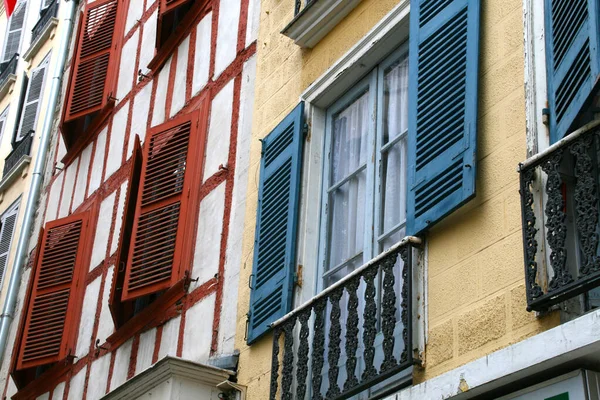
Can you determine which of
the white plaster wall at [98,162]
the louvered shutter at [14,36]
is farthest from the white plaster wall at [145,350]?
the louvered shutter at [14,36]

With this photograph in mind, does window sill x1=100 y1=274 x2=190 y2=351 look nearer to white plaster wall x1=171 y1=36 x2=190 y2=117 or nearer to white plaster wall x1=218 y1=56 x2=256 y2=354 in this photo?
white plaster wall x1=218 y1=56 x2=256 y2=354

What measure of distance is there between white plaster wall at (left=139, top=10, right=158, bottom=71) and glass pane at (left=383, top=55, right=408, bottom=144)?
189 inches

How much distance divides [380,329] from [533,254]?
1.35 meters

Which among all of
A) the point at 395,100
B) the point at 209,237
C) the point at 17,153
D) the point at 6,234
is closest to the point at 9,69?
the point at 17,153

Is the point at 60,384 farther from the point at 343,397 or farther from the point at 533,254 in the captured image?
the point at 533,254

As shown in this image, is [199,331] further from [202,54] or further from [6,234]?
[6,234]

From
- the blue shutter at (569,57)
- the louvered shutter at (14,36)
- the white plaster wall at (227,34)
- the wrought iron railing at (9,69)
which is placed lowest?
the blue shutter at (569,57)

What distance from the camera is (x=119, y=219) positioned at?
10.6 meters

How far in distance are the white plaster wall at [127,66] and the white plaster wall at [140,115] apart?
1.55 feet

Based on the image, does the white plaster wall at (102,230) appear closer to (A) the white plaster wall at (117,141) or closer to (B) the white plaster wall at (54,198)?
(A) the white plaster wall at (117,141)

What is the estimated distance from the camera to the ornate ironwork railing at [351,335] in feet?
19.2

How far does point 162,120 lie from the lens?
10461mm

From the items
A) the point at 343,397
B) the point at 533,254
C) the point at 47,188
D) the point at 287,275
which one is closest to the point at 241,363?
the point at 287,275

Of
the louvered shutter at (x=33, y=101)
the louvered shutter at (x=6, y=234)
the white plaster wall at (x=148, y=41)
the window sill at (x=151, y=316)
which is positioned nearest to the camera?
the window sill at (x=151, y=316)
